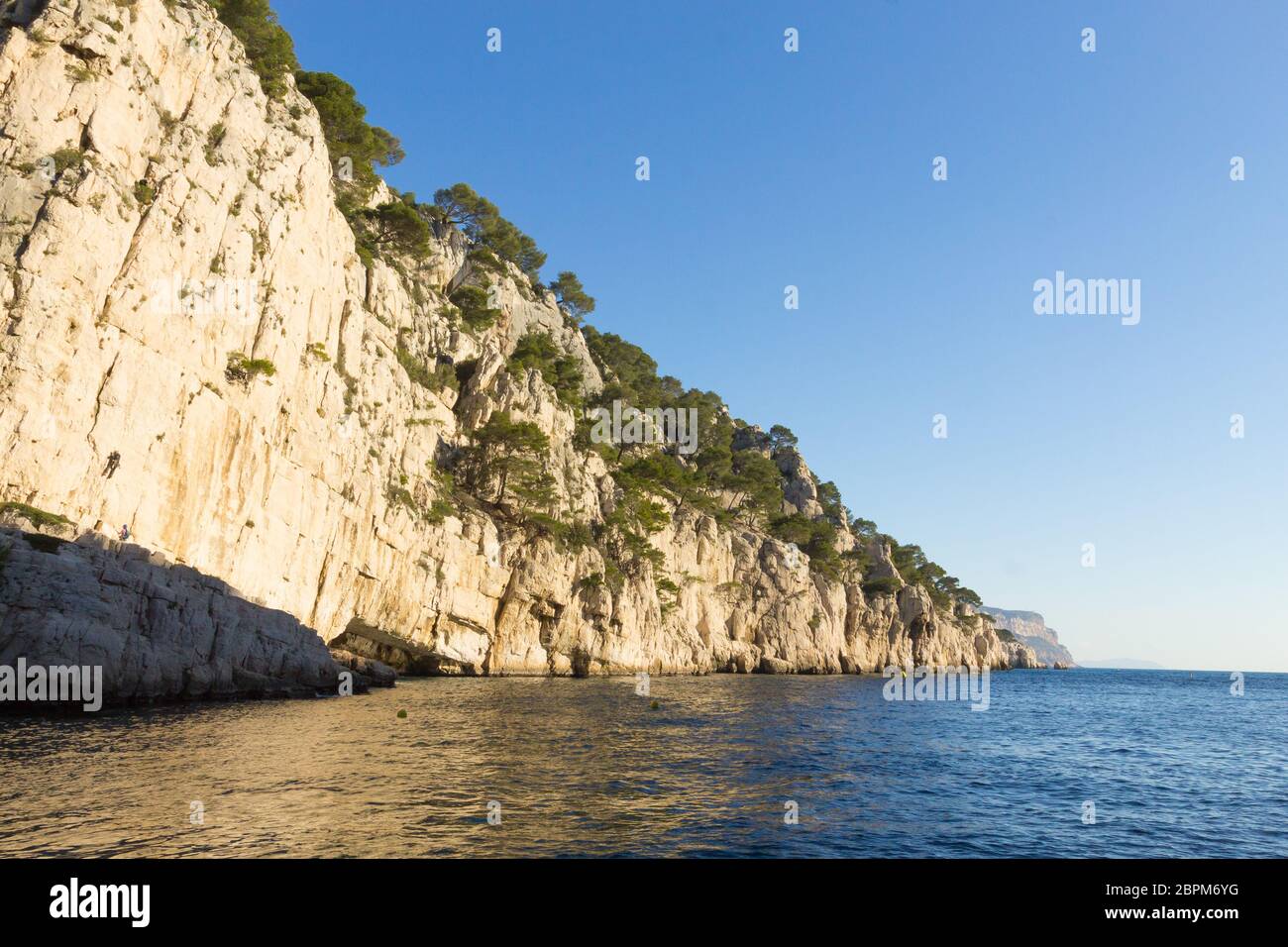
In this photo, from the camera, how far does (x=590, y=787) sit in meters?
22.2

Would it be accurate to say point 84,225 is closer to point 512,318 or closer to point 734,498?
point 512,318

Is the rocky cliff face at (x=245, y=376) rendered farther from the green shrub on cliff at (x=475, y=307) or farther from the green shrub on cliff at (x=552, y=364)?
the green shrub on cliff at (x=552, y=364)

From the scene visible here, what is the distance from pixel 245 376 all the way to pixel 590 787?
35351 millimetres

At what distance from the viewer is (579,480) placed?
8381 cm

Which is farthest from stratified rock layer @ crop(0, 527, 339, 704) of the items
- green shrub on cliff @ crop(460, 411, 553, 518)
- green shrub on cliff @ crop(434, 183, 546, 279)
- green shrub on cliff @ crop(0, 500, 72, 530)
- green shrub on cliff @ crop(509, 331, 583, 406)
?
green shrub on cliff @ crop(434, 183, 546, 279)

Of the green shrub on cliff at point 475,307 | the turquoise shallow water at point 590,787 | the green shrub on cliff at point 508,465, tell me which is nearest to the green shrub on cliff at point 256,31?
the green shrub on cliff at point 475,307

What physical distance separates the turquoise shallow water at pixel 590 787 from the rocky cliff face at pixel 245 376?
12926mm

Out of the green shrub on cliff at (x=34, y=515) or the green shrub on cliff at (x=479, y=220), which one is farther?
the green shrub on cliff at (x=479, y=220)

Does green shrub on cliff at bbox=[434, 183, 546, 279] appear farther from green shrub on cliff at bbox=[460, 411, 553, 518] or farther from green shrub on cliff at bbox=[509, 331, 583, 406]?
green shrub on cliff at bbox=[460, 411, 553, 518]

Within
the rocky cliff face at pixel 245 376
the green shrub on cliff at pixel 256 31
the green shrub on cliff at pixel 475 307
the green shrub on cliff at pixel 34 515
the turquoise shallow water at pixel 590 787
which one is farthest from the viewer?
the green shrub on cliff at pixel 475 307

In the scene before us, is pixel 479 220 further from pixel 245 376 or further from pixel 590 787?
pixel 590 787

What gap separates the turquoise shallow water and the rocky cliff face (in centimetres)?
1293

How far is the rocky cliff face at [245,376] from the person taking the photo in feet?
119

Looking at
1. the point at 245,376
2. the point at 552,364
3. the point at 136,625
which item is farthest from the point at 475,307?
the point at 136,625
